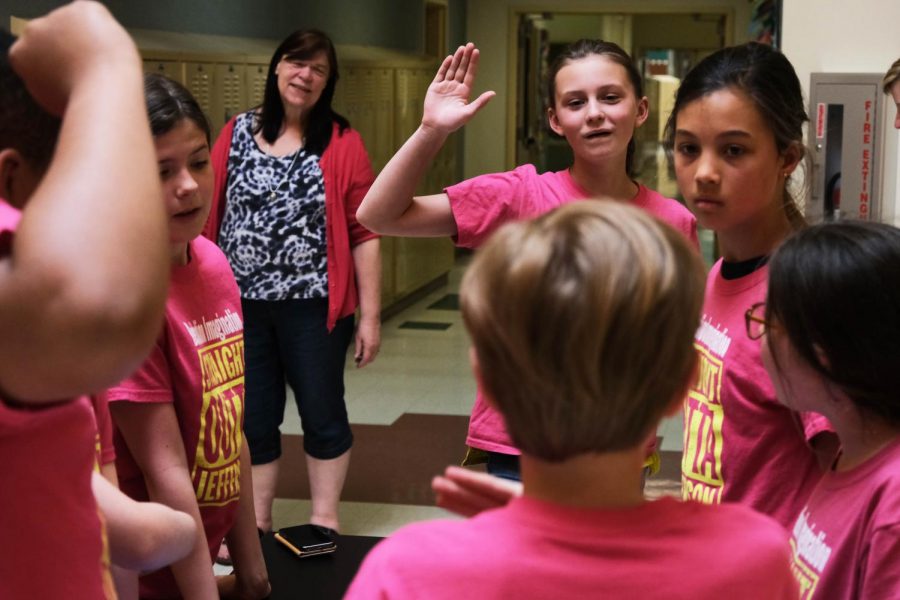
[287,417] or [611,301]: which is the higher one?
[611,301]

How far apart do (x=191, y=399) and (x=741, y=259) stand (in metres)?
0.90

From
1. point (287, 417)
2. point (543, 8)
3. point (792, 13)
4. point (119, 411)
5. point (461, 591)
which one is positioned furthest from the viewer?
point (543, 8)

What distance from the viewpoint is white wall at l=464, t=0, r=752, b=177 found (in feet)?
37.5

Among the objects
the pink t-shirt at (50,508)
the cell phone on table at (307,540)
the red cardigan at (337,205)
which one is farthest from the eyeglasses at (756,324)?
the red cardigan at (337,205)

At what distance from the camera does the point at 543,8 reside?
11500 mm

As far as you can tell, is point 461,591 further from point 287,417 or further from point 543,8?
point 543,8

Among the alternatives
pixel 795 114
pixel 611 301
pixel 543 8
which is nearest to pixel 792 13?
pixel 795 114

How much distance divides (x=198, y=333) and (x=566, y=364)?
3.76ft

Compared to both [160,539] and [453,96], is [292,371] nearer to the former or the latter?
[453,96]

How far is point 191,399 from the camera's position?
1829 mm

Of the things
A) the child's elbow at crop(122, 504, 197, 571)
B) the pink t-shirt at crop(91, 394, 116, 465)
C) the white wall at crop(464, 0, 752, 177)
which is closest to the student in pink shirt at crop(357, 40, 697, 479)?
the pink t-shirt at crop(91, 394, 116, 465)

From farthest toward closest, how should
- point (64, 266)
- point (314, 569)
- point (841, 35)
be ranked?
1. point (841, 35)
2. point (314, 569)
3. point (64, 266)

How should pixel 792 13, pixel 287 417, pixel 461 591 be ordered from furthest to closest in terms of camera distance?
Result: pixel 287 417 → pixel 792 13 → pixel 461 591

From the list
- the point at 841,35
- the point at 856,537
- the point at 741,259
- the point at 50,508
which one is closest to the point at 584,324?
the point at 50,508
